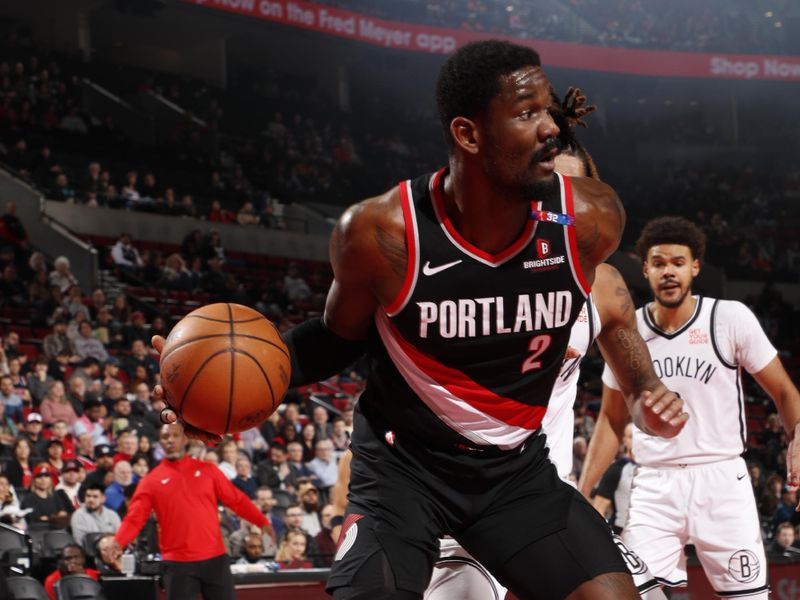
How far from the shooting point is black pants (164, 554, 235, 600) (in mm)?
7664

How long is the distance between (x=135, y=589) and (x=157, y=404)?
4810 mm

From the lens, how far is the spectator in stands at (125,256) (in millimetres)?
17688

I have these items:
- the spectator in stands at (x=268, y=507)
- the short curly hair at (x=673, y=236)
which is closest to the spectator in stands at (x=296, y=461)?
the spectator in stands at (x=268, y=507)

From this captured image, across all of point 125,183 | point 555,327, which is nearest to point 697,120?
point 125,183

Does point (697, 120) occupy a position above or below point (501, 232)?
above

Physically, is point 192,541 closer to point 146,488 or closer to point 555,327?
point 146,488

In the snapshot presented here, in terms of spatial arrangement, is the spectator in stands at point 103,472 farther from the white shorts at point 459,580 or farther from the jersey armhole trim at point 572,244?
the jersey armhole trim at point 572,244

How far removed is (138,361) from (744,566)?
9622mm

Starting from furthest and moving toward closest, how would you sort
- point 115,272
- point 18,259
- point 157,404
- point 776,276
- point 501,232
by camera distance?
point 776,276 < point 115,272 < point 18,259 < point 157,404 < point 501,232

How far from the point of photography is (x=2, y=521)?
8523 mm

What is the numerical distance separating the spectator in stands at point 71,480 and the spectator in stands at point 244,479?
1564 millimetres

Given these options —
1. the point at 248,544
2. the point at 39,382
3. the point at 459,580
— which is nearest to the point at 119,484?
the point at 248,544

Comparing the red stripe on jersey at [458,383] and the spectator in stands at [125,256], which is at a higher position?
the spectator in stands at [125,256]

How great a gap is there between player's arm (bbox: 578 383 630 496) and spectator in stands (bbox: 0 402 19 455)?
22.1 feet
